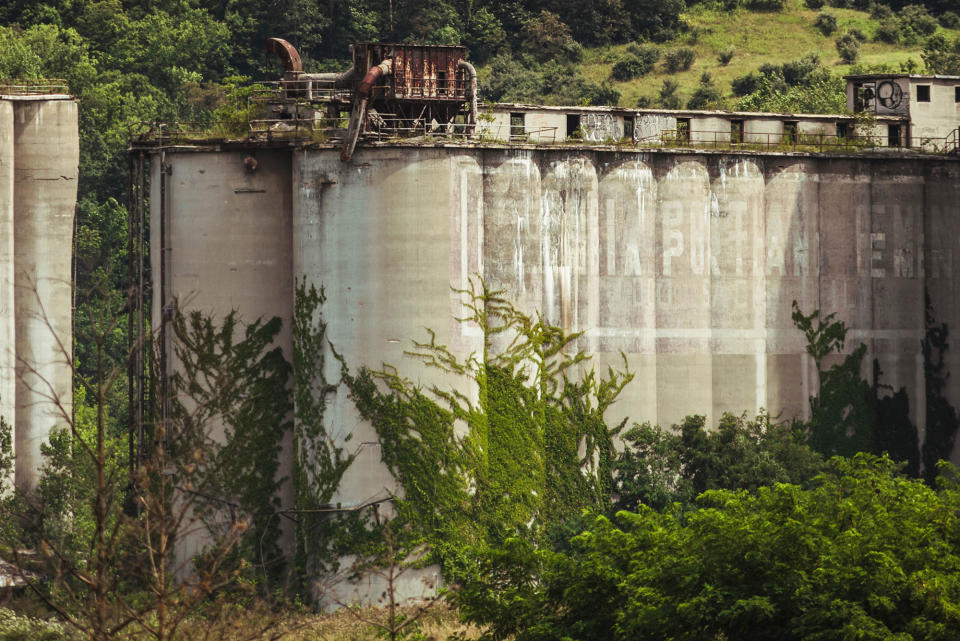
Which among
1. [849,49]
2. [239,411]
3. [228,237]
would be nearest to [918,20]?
[849,49]

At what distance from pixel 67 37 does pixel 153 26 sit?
7.39 metres

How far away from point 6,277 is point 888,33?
9216 centimetres

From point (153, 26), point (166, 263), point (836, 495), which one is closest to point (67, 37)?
point (153, 26)

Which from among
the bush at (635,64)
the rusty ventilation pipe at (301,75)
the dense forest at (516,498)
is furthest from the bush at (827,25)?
the rusty ventilation pipe at (301,75)

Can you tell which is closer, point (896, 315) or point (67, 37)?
point (896, 315)

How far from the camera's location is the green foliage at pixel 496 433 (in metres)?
77.3

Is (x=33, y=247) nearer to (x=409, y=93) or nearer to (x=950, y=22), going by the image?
(x=409, y=93)

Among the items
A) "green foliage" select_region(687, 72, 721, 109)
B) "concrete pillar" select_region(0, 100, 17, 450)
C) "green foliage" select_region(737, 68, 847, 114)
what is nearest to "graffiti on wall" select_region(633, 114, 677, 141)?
"concrete pillar" select_region(0, 100, 17, 450)

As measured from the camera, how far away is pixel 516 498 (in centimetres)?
7944

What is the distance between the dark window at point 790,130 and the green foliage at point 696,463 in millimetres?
12871

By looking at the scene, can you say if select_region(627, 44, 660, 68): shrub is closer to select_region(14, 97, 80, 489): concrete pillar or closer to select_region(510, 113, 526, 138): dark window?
select_region(14, 97, 80, 489): concrete pillar

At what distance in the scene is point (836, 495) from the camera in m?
61.9

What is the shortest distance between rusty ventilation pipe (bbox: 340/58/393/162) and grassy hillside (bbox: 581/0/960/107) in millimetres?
79521

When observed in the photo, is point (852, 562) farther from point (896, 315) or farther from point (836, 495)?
point (896, 315)
